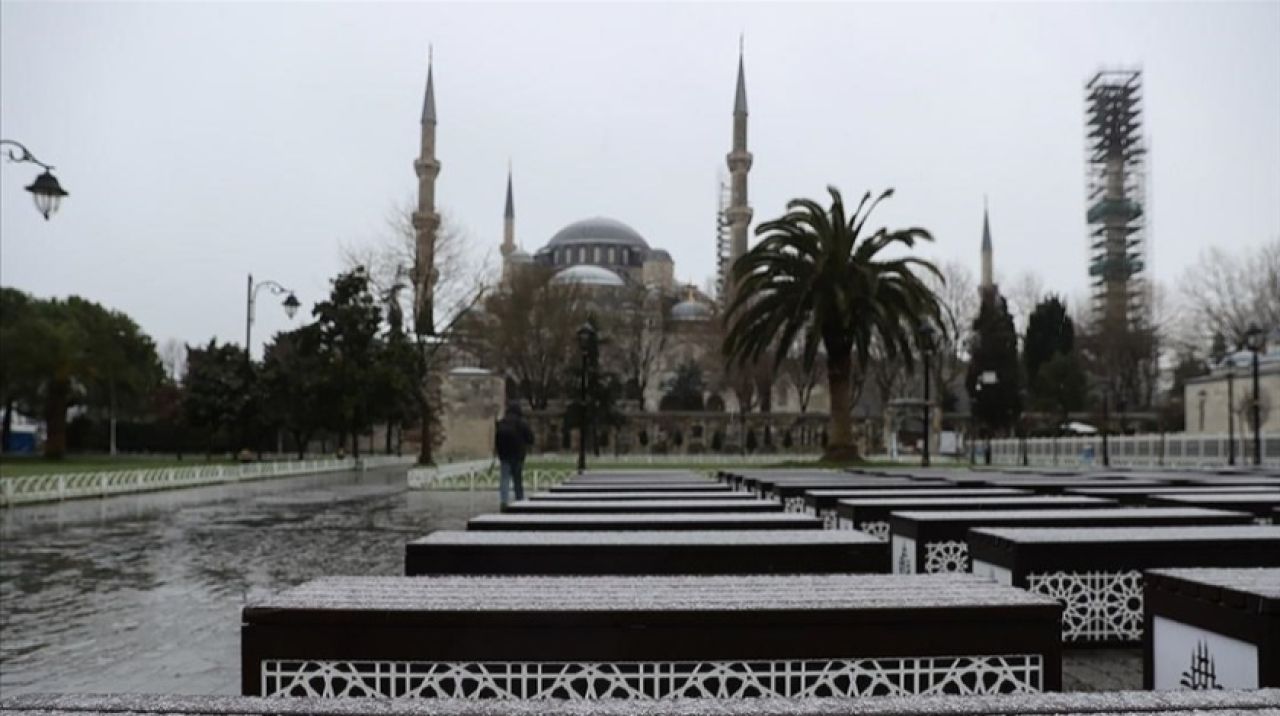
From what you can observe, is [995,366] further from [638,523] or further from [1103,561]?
[638,523]

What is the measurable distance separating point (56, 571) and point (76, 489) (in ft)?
45.4

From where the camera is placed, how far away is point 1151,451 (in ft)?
120

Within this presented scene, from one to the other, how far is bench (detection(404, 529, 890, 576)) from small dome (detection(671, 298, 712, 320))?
70.1 metres

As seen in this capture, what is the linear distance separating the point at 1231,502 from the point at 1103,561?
4.33m

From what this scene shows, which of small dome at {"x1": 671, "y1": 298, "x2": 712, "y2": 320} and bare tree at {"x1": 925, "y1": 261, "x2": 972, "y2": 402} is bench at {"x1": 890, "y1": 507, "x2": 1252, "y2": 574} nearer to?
bare tree at {"x1": 925, "y1": 261, "x2": 972, "y2": 402}

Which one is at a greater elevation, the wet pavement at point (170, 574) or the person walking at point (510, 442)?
the person walking at point (510, 442)

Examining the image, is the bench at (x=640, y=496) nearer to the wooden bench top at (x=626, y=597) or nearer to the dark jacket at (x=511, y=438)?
the wooden bench top at (x=626, y=597)

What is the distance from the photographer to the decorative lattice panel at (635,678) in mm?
3227

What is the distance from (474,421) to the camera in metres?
49.1

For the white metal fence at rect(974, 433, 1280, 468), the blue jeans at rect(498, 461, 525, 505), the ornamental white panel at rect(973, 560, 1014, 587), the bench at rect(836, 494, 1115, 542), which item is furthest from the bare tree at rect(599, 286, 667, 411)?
the ornamental white panel at rect(973, 560, 1014, 587)

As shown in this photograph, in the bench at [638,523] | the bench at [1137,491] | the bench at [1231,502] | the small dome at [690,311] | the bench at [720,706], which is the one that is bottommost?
the bench at [1137,491]

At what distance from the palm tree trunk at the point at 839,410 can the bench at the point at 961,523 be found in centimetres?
1992

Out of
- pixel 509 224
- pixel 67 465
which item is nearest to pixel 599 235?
pixel 509 224

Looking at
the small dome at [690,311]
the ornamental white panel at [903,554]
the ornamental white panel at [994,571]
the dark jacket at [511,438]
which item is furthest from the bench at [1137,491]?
the small dome at [690,311]
